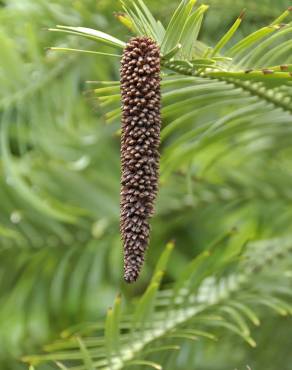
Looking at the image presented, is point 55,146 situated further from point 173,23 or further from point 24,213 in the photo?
point 173,23

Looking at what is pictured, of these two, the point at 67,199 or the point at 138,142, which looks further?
the point at 67,199

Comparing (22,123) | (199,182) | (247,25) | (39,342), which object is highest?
(247,25)

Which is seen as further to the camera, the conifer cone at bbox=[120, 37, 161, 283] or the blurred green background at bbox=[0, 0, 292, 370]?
the blurred green background at bbox=[0, 0, 292, 370]

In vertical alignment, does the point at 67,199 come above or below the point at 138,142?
below

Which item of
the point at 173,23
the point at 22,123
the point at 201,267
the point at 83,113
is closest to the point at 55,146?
the point at 22,123

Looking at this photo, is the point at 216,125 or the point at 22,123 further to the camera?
the point at 22,123

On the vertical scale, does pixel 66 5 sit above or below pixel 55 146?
above
